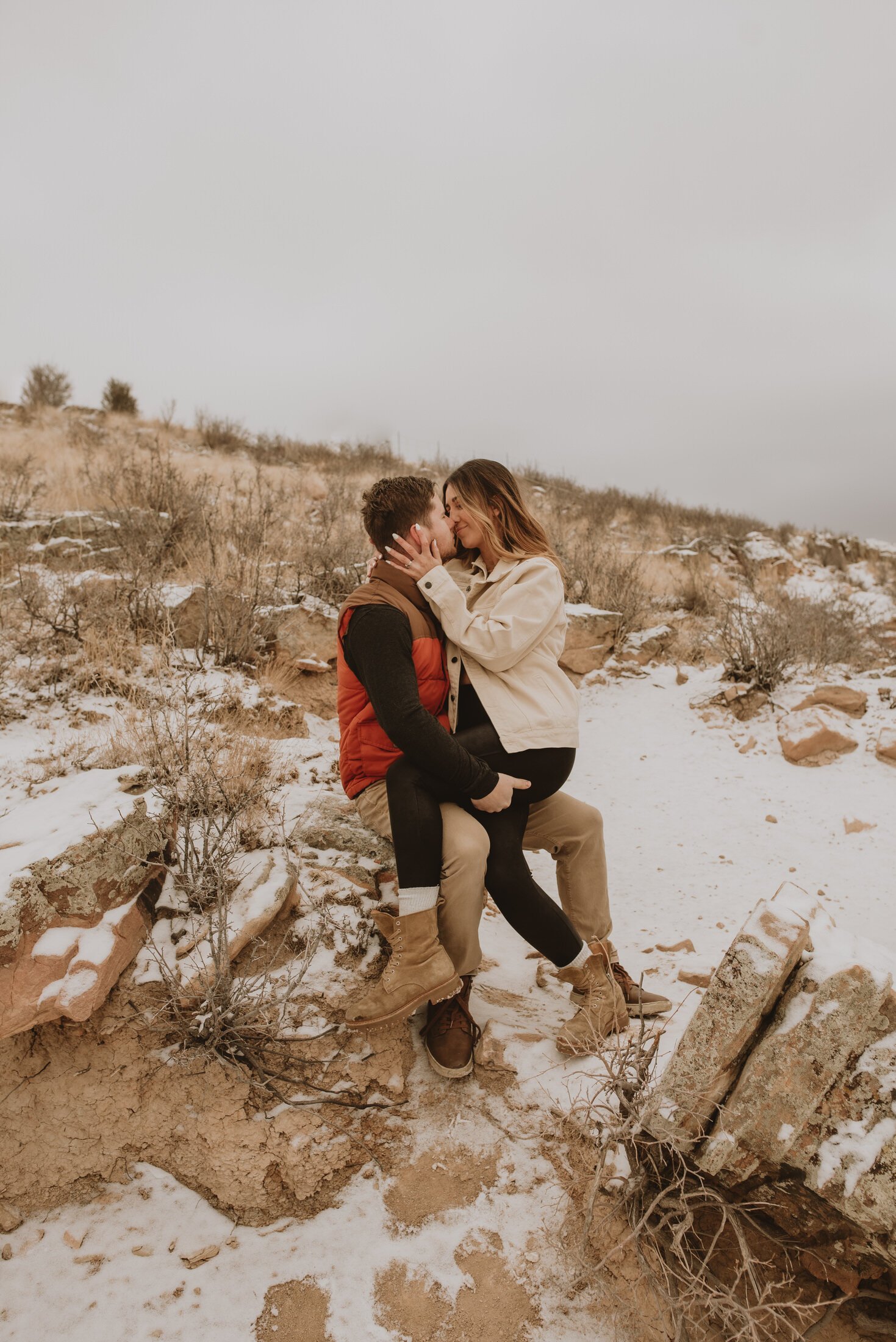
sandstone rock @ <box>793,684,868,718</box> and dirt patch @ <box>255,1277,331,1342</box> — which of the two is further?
sandstone rock @ <box>793,684,868,718</box>

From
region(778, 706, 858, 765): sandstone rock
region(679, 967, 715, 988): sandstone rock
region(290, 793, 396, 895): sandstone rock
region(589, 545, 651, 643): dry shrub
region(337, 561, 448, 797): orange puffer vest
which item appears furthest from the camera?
region(589, 545, 651, 643): dry shrub

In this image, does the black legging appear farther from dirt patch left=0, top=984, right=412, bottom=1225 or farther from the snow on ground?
dirt patch left=0, top=984, right=412, bottom=1225

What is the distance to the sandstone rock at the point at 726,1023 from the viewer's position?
5.10 ft

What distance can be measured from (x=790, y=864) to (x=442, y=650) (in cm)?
241

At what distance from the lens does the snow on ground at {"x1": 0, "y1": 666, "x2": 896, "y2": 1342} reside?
1.54 metres

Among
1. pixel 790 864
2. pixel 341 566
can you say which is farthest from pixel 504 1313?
pixel 341 566

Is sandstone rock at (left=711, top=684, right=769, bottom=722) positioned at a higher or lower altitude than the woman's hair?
lower

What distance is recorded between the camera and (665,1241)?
62.4 inches

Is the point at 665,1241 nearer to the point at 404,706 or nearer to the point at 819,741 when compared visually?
the point at 404,706

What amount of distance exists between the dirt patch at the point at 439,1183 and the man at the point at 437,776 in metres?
0.22

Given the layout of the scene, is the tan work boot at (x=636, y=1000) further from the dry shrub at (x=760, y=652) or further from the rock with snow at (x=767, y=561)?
the rock with snow at (x=767, y=561)

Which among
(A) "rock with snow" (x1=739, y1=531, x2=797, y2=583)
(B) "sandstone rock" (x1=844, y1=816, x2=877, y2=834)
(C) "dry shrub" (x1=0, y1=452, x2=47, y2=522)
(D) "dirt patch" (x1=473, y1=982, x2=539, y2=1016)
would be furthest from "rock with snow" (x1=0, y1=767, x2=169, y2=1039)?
(A) "rock with snow" (x1=739, y1=531, x2=797, y2=583)

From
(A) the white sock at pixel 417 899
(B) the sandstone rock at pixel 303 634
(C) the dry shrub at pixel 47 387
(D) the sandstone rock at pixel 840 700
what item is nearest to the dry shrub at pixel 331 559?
(B) the sandstone rock at pixel 303 634

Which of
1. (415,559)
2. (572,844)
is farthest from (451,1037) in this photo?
(415,559)
